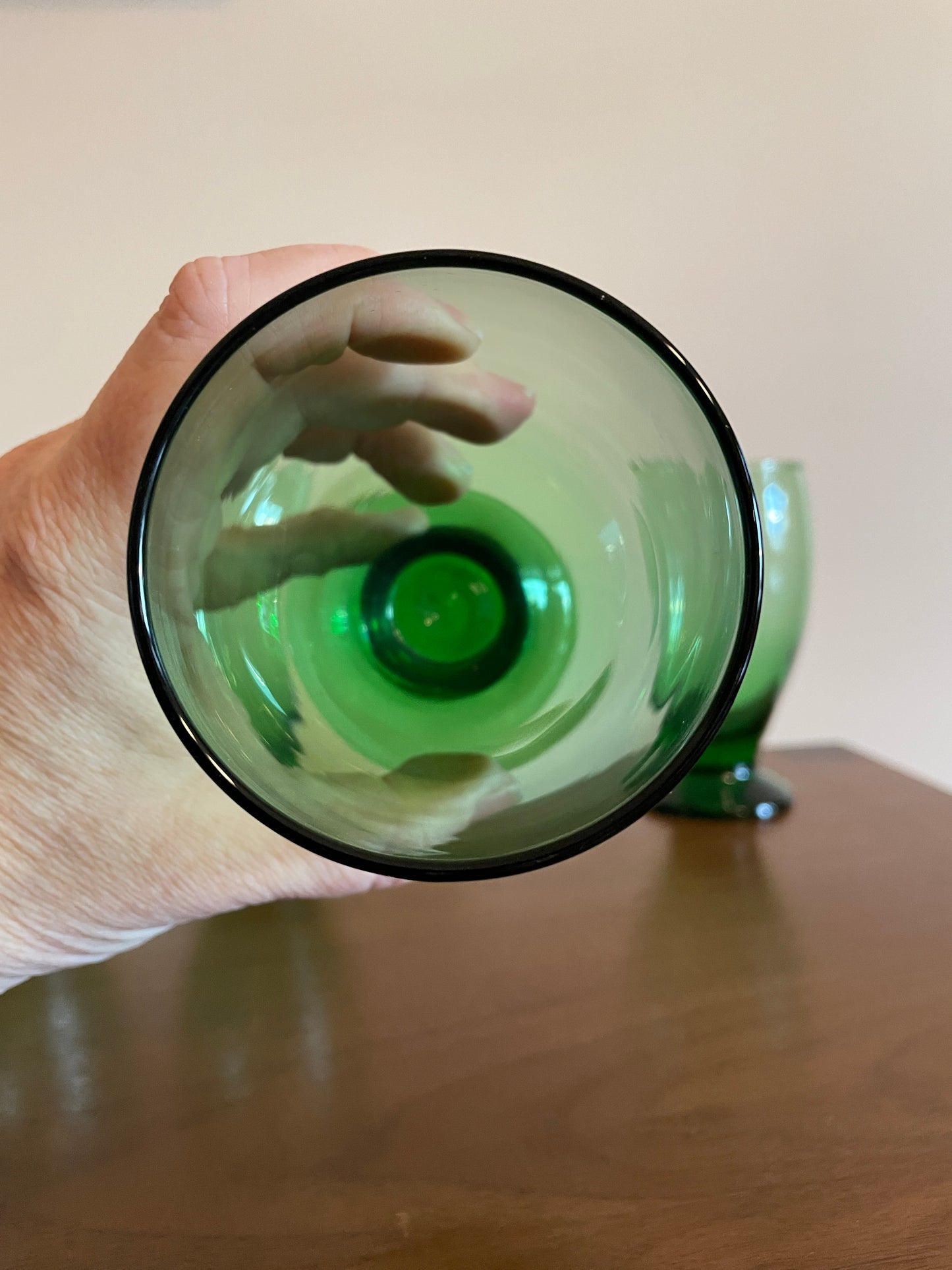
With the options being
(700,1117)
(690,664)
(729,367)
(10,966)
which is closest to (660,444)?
(690,664)

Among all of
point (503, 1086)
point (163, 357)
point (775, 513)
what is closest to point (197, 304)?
point (163, 357)

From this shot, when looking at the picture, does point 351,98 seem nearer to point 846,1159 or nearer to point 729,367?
point 729,367

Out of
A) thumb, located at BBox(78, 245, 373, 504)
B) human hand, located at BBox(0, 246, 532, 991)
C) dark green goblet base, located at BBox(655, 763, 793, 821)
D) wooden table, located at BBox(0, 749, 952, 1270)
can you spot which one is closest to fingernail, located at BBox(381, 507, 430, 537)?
human hand, located at BBox(0, 246, 532, 991)

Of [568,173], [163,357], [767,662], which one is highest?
[568,173]

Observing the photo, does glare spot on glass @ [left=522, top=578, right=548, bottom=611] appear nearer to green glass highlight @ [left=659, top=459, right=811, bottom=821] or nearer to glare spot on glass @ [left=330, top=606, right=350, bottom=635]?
glare spot on glass @ [left=330, top=606, right=350, bottom=635]

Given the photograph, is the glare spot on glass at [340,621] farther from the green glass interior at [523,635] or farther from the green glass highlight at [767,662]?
the green glass highlight at [767,662]

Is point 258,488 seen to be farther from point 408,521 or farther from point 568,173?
point 568,173

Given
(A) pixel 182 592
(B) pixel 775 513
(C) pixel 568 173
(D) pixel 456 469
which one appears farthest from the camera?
(C) pixel 568 173
